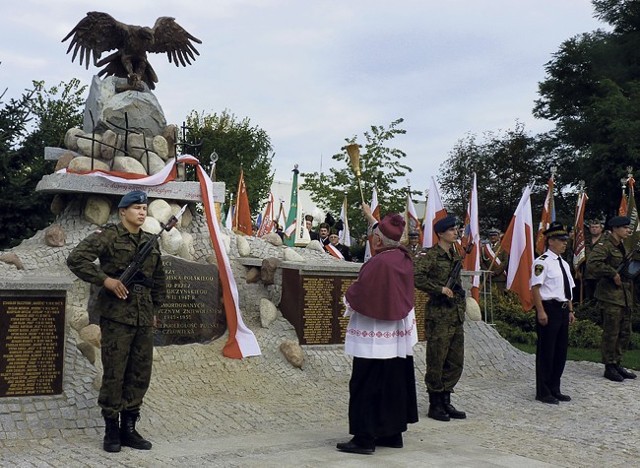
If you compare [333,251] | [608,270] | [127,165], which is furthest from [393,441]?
[333,251]

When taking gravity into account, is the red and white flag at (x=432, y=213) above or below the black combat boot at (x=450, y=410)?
above

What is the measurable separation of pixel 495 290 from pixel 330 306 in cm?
746

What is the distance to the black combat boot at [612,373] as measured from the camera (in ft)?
32.4

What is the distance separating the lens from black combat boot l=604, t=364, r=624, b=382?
988 centimetres

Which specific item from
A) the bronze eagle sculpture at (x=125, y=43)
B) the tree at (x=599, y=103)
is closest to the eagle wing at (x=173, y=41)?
the bronze eagle sculpture at (x=125, y=43)

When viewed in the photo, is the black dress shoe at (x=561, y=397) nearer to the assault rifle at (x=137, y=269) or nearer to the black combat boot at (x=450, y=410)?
the black combat boot at (x=450, y=410)

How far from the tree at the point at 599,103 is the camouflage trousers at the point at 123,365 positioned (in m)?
16.2

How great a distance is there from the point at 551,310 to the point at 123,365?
507 centimetres

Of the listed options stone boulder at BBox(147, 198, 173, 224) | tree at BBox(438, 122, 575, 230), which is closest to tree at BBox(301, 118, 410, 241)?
tree at BBox(438, 122, 575, 230)

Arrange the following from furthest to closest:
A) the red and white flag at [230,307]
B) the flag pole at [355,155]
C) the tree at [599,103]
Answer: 1. the tree at [599,103]
2. the red and white flag at [230,307]
3. the flag pole at [355,155]

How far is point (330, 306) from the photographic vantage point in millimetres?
9727

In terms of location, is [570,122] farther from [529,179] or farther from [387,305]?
[387,305]

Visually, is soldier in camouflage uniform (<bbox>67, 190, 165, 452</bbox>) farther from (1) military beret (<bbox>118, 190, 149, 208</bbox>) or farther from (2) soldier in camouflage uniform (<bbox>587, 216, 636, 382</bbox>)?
(2) soldier in camouflage uniform (<bbox>587, 216, 636, 382</bbox>)

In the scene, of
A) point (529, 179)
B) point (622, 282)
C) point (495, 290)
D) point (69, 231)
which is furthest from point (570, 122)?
point (69, 231)
